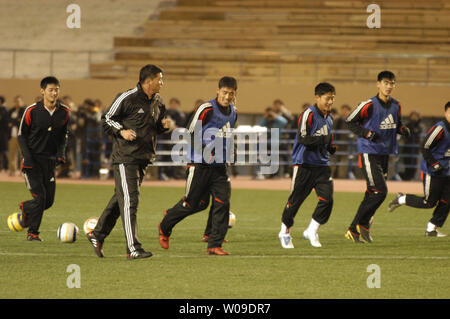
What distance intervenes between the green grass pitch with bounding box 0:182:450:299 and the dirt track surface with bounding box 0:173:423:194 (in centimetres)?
696

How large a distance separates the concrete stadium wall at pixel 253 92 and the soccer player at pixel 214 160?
16.5m

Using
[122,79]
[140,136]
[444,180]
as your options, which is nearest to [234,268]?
[140,136]

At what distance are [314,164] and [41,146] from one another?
3.43 metres

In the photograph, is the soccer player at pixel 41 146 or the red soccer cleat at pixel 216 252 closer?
the red soccer cleat at pixel 216 252

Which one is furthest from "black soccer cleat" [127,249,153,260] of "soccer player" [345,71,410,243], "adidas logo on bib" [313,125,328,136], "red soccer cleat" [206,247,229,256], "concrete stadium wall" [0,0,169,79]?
"concrete stadium wall" [0,0,169,79]

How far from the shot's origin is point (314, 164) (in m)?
10.7

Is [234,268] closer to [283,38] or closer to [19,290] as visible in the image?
[19,290]

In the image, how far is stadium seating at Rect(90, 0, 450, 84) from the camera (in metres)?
27.3

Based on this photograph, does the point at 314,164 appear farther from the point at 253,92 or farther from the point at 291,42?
the point at 291,42

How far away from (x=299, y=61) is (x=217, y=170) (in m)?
18.5

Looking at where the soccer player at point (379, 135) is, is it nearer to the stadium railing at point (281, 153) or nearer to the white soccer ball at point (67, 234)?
the white soccer ball at point (67, 234)

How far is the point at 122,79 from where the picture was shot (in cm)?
2752

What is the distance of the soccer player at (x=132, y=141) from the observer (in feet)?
29.8

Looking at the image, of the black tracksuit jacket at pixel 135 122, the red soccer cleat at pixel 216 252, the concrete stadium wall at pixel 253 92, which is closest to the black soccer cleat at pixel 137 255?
the red soccer cleat at pixel 216 252
